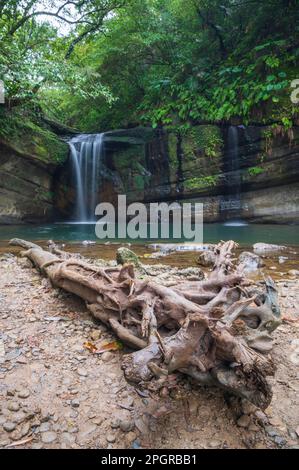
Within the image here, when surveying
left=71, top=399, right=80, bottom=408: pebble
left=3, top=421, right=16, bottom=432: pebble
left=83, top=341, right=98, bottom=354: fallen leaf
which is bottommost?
left=71, top=399, right=80, bottom=408: pebble

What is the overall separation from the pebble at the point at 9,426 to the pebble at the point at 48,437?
0.56 feet

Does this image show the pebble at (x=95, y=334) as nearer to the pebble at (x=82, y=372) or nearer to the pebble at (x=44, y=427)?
the pebble at (x=82, y=372)

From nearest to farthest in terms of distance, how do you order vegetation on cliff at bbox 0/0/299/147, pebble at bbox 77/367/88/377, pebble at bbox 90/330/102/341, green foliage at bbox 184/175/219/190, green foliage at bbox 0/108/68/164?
1. pebble at bbox 77/367/88/377
2. pebble at bbox 90/330/102/341
3. vegetation on cliff at bbox 0/0/299/147
4. green foliage at bbox 0/108/68/164
5. green foliage at bbox 184/175/219/190

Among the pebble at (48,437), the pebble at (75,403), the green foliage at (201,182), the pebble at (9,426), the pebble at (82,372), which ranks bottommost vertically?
the pebble at (48,437)

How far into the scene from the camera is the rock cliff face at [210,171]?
11.6 metres

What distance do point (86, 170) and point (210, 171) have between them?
6025 mm

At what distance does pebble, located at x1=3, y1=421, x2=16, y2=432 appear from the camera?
59.9 inches

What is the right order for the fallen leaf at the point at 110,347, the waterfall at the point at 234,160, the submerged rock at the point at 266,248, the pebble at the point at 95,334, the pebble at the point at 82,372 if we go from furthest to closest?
the waterfall at the point at 234,160 < the submerged rock at the point at 266,248 < the pebble at the point at 95,334 < the fallen leaf at the point at 110,347 < the pebble at the point at 82,372

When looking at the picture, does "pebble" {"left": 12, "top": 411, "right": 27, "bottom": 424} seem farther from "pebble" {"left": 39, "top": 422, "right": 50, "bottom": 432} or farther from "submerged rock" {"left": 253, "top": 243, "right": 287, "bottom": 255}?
"submerged rock" {"left": 253, "top": 243, "right": 287, "bottom": 255}

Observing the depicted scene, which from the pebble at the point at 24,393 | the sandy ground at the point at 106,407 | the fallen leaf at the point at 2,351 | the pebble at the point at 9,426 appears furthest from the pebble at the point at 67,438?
the fallen leaf at the point at 2,351

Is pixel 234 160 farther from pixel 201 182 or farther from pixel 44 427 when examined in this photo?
pixel 44 427

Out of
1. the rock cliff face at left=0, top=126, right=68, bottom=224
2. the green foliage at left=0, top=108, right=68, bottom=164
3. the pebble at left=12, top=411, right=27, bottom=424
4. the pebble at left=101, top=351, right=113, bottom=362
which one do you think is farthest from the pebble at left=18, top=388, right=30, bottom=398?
the rock cliff face at left=0, top=126, right=68, bottom=224

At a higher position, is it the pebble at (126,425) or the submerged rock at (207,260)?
the submerged rock at (207,260)
